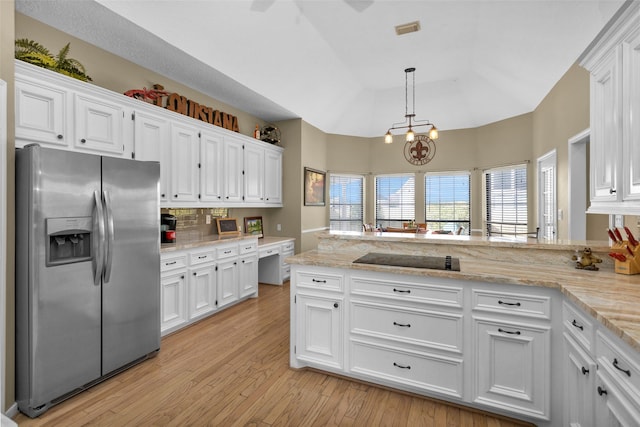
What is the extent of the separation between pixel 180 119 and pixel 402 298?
3.16 m

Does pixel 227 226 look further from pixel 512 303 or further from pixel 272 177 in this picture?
pixel 512 303

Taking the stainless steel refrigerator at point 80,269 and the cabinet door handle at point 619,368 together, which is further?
the stainless steel refrigerator at point 80,269

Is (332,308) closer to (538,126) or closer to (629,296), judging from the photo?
(629,296)

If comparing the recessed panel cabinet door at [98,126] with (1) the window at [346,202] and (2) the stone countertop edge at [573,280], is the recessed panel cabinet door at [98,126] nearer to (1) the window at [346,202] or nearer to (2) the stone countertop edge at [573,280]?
(2) the stone countertop edge at [573,280]

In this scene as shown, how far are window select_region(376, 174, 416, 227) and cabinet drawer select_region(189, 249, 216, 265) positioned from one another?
177 inches

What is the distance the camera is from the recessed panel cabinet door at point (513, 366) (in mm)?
1903

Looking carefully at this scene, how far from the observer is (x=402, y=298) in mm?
2256

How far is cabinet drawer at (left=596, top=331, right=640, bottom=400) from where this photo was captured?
1147 mm

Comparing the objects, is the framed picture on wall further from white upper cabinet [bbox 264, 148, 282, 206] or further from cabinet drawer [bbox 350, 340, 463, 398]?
cabinet drawer [bbox 350, 340, 463, 398]

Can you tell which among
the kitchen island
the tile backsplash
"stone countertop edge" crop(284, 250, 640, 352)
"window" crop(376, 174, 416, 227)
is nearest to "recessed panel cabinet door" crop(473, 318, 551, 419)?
the kitchen island

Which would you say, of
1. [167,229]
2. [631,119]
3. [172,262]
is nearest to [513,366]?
[631,119]

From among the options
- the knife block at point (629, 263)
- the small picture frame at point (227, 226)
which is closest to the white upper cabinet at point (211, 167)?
the small picture frame at point (227, 226)

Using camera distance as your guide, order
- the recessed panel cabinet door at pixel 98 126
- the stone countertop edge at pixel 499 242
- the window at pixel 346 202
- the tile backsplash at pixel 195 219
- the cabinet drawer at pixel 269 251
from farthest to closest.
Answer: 1. the window at pixel 346 202
2. the cabinet drawer at pixel 269 251
3. the tile backsplash at pixel 195 219
4. the recessed panel cabinet door at pixel 98 126
5. the stone countertop edge at pixel 499 242

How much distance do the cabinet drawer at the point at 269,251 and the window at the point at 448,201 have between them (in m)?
3.62
